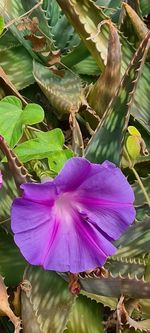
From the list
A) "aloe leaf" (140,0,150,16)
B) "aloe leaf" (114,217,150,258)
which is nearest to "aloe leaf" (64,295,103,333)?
"aloe leaf" (114,217,150,258)

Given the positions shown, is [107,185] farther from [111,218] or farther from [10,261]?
[10,261]

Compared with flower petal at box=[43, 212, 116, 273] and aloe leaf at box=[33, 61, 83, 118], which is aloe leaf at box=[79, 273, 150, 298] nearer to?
flower petal at box=[43, 212, 116, 273]

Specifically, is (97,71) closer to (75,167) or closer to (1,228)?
(1,228)

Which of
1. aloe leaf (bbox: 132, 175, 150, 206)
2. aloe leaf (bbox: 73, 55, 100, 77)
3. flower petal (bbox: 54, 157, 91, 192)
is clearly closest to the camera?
flower petal (bbox: 54, 157, 91, 192)

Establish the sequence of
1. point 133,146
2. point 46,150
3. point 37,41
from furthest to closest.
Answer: point 37,41 → point 133,146 → point 46,150

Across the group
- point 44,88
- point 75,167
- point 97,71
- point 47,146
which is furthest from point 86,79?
point 75,167

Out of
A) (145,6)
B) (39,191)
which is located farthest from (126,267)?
(145,6)

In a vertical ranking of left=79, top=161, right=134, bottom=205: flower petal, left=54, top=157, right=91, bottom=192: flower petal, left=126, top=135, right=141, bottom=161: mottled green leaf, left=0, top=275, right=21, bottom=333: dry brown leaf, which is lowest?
left=0, top=275, right=21, bottom=333: dry brown leaf
